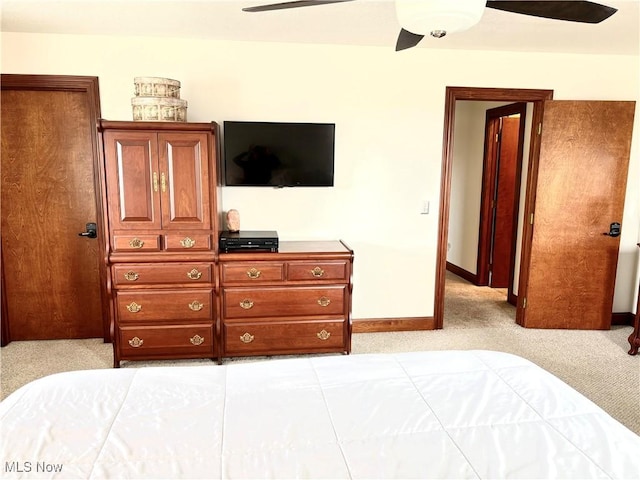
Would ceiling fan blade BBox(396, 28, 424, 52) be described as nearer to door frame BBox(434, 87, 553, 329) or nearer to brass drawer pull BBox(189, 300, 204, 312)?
door frame BBox(434, 87, 553, 329)

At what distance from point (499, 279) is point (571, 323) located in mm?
1445

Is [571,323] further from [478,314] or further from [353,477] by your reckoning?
[353,477]

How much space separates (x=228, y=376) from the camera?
1.68 meters

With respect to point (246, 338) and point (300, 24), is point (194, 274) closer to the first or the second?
point (246, 338)

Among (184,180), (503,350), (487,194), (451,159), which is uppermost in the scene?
(451,159)

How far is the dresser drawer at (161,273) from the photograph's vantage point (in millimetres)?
3051

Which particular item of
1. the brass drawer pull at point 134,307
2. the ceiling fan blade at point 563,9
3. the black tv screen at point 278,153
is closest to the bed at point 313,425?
the ceiling fan blade at point 563,9

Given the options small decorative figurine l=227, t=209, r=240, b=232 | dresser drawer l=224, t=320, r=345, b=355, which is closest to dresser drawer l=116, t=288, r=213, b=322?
dresser drawer l=224, t=320, r=345, b=355

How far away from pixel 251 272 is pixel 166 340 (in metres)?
0.78

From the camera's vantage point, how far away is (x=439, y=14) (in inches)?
54.3

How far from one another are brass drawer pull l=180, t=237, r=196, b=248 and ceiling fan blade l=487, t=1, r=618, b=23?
2.29m

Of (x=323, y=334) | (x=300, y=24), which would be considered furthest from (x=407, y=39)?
(x=323, y=334)

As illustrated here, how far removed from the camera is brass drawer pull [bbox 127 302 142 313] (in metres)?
3.08

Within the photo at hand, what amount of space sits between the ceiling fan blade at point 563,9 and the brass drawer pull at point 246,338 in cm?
249
